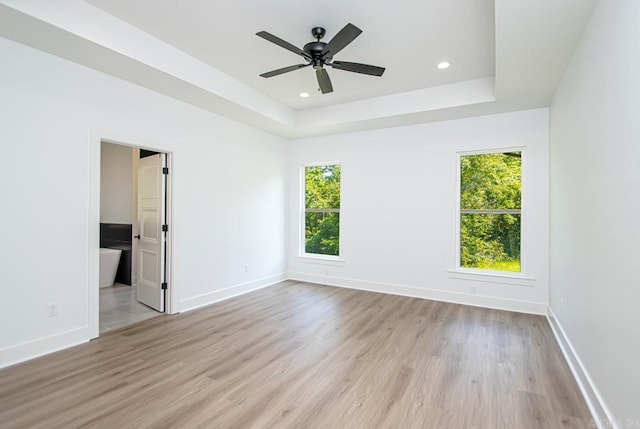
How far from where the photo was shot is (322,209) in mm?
6176

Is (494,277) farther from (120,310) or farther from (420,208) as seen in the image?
(120,310)

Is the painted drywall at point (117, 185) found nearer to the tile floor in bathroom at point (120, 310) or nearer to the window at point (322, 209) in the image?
the tile floor in bathroom at point (120, 310)

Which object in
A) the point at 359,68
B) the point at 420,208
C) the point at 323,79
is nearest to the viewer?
the point at 359,68

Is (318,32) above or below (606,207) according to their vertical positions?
above

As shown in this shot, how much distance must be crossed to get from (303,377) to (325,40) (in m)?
3.25

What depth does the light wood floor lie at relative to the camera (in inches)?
81.4

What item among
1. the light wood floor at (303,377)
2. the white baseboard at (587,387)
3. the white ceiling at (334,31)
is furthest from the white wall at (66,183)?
the white baseboard at (587,387)

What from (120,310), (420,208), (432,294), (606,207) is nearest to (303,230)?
(420,208)

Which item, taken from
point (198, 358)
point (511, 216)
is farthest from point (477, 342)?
point (198, 358)

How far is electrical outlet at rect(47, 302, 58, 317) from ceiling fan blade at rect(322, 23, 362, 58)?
352cm

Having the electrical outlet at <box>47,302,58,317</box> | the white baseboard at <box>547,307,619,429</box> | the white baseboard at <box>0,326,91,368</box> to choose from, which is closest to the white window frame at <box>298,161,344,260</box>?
the white baseboard at <box>547,307,619,429</box>

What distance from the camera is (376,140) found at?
17.9ft

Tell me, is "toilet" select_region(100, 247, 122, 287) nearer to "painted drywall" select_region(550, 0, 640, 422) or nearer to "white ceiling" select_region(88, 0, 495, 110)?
"white ceiling" select_region(88, 0, 495, 110)

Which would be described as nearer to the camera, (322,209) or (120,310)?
(120,310)
